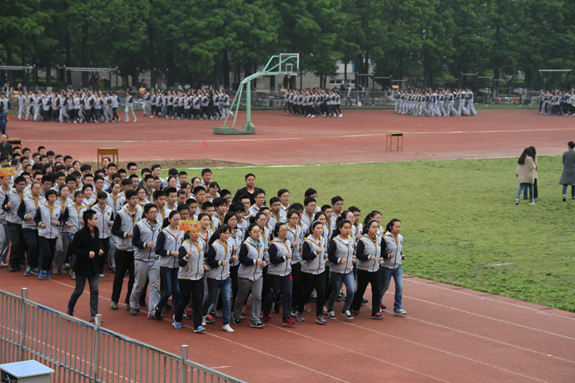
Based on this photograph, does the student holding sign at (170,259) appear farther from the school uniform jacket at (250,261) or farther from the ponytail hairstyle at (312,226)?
the ponytail hairstyle at (312,226)

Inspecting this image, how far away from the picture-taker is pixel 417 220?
59.3 ft

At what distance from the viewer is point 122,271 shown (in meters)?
11.3

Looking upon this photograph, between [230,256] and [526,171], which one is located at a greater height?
A: [526,171]

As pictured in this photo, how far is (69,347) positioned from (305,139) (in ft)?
93.4

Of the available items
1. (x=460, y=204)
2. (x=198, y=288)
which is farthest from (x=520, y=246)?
(x=198, y=288)

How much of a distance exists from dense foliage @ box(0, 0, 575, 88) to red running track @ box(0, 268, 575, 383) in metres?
45.2

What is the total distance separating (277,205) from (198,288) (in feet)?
7.67

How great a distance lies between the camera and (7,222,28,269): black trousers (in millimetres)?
13344

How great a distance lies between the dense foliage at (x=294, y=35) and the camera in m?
54.1

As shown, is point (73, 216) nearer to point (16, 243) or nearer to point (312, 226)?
point (16, 243)

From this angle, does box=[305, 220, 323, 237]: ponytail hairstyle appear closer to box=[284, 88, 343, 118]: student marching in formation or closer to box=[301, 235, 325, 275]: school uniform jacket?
box=[301, 235, 325, 275]: school uniform jacket

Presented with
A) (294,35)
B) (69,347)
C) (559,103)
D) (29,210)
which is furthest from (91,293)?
(294,35)

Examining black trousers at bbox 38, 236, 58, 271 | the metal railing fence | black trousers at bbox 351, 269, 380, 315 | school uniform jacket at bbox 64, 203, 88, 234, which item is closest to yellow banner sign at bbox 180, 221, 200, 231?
the metal railing fence

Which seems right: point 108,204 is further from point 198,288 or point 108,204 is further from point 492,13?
point 492,13
